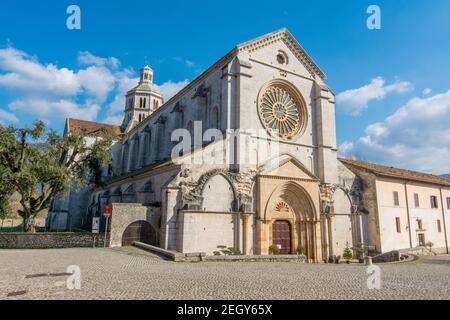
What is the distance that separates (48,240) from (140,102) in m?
40.6

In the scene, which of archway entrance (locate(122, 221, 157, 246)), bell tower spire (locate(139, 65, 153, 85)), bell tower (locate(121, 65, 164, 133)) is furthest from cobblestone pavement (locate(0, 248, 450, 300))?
bell tower spire (locate(139, 65, 153, 85))

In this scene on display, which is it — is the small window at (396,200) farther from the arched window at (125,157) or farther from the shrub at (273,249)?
the arched window at (125,157)

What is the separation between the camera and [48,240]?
20.6m

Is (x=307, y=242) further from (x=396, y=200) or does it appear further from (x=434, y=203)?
(x=434, y=203)

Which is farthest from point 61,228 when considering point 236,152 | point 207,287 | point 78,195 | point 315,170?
point 207,287

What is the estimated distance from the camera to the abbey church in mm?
20688

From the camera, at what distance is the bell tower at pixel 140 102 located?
186 feet

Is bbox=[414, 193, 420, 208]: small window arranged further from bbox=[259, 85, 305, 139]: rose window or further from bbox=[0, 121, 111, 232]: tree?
bbox=[0, 121, 111, 232]: tree

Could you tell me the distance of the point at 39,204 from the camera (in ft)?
81.1

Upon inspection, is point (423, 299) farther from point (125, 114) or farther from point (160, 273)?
point (125, 114)

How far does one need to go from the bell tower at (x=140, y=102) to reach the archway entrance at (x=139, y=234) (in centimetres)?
3756

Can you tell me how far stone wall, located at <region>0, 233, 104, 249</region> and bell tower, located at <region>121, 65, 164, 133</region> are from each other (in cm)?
3692

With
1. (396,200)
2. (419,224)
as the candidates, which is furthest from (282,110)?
(419,224)
